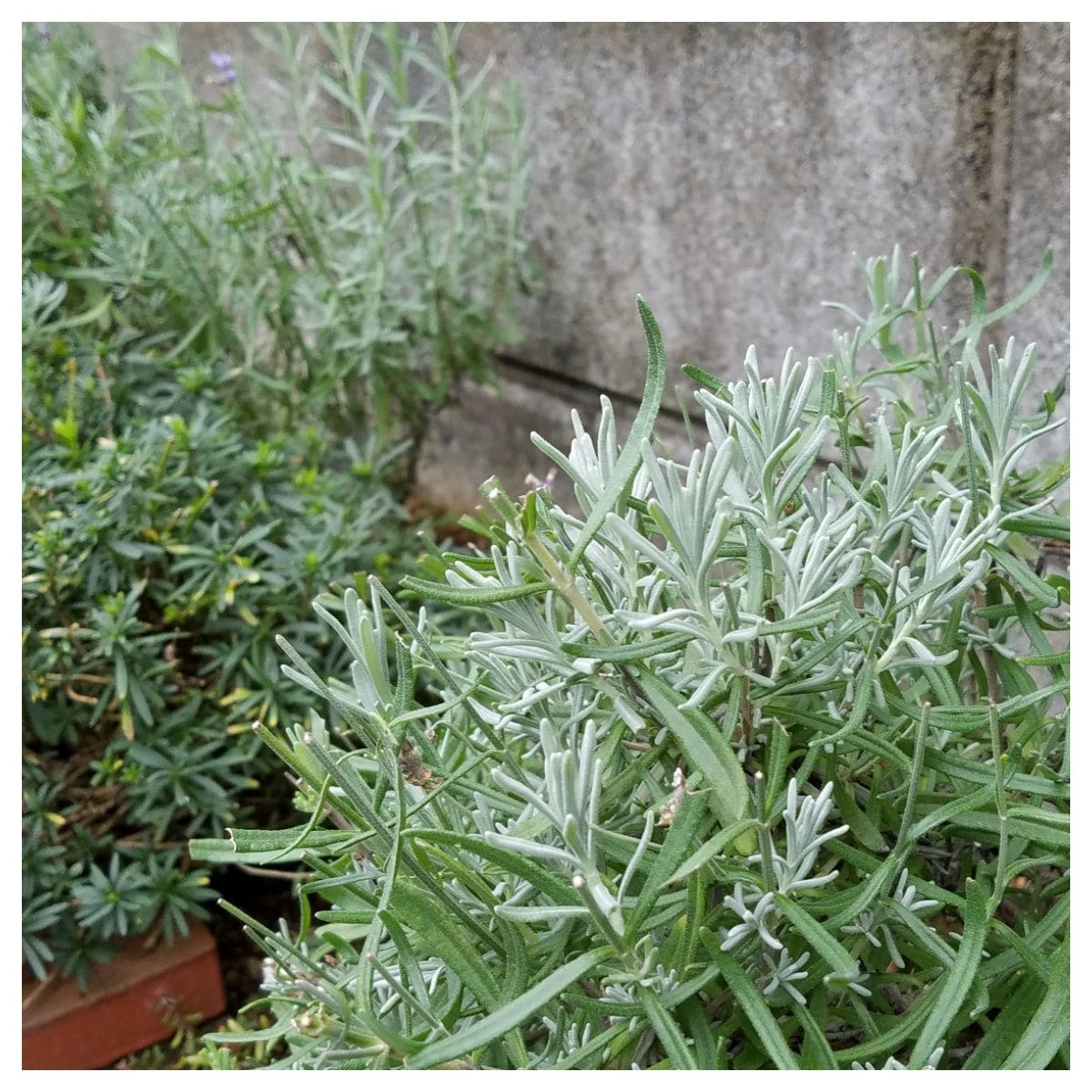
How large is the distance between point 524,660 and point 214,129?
8.14 feet

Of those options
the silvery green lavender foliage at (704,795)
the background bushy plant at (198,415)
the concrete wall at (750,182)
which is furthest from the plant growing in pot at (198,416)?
the silvery green lavender foliage at (704,795)

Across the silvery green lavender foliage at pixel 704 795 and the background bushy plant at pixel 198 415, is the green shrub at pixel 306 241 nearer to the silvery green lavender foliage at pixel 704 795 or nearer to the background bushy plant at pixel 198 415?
the background bushy plant at pixel 198 415

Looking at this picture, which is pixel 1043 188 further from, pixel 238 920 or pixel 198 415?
pixel 238 920

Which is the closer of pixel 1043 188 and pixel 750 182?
pixel 1043 188

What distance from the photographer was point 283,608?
1.57 meters

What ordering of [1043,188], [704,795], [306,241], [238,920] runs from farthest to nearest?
[306,241], [238,920], [1043,188], [704,795]

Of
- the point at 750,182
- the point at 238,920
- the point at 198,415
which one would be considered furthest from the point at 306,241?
the point at 238,920

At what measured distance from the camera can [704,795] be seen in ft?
1.94

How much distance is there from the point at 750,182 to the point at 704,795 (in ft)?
4.61

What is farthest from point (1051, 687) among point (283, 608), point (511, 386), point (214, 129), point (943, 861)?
point (214, 129)

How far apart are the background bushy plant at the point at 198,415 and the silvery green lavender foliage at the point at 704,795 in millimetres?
812

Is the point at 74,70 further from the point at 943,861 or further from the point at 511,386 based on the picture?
the point at 943,861

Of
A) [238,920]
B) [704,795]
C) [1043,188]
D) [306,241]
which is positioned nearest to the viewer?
[704,795]

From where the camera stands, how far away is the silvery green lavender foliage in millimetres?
593
